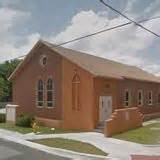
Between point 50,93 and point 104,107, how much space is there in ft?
14.7

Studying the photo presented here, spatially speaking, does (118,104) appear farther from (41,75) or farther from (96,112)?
(41,75)

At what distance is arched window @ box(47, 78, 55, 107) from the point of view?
93.2 feet

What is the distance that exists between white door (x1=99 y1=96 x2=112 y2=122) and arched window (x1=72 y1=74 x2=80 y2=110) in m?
1.64

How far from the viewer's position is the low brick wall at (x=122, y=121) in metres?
23.3

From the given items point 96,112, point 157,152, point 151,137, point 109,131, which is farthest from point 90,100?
A: point 157,152

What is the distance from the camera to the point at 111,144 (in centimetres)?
2016

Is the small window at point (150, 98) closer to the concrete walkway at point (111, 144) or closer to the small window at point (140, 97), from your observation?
the small window at point (140, 97)

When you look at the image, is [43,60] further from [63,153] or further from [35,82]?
[63,153]

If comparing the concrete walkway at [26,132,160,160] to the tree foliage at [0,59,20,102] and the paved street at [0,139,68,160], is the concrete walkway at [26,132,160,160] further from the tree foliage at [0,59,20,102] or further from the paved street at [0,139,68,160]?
the tree foliage at [0,59,20,102]

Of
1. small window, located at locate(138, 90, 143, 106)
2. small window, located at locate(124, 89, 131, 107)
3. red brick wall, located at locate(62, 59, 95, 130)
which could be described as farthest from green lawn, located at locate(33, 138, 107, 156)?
small window, located at locate(138, 90, 143, 106)

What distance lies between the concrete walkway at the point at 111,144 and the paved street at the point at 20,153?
284cm

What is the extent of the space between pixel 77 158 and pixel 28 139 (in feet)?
18.9

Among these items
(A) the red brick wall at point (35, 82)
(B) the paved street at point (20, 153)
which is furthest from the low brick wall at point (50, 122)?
(B) the paved street at point (20, 153)

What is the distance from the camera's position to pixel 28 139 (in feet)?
70.9
